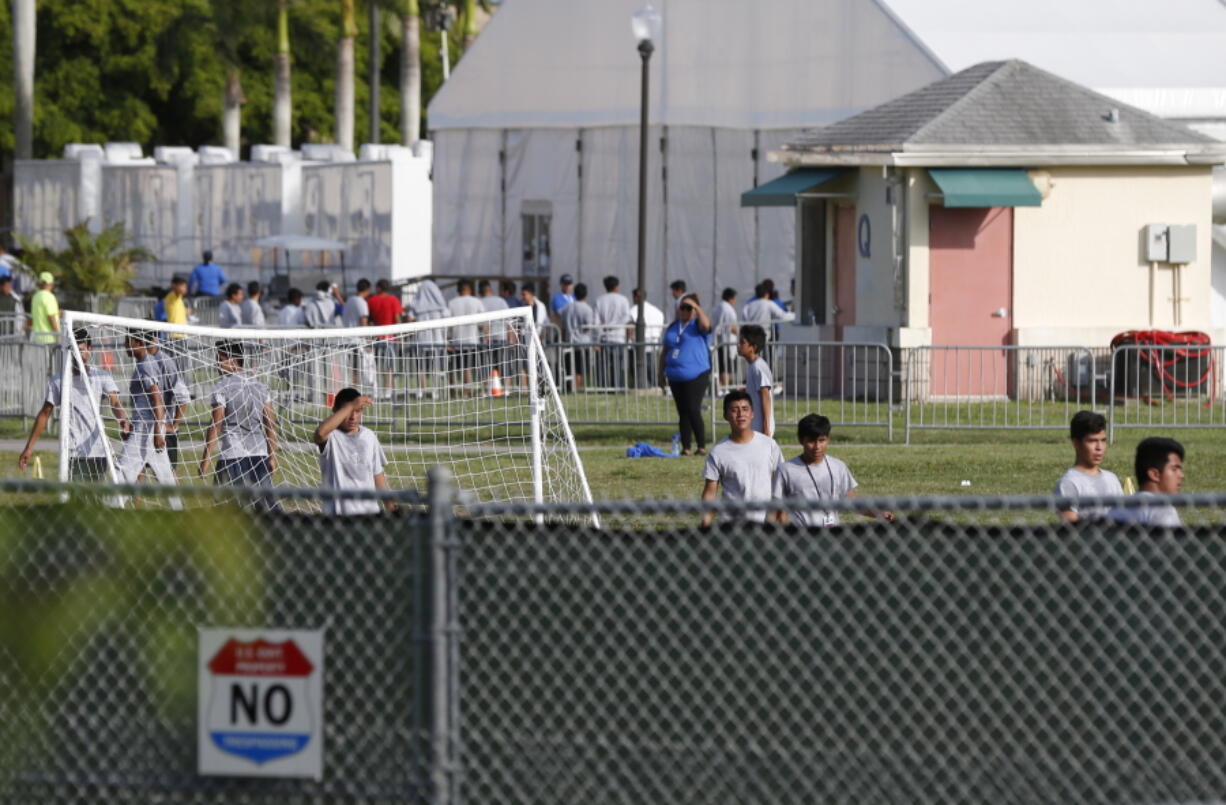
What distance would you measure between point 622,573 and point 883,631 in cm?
82

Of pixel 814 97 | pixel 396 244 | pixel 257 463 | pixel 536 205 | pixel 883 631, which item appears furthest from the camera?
pixel 396 244

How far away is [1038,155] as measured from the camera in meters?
24.5

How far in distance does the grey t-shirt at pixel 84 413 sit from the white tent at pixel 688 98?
60.2 feet

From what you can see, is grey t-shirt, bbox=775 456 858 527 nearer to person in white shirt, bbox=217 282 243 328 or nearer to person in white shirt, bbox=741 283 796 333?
person in white shirt, bbox=741 283 796 333

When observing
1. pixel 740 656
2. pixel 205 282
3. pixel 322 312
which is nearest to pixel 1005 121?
pixel 322 312

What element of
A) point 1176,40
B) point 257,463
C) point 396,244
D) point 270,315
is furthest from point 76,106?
point 257,463

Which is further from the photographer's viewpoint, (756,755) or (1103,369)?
(1103,369)

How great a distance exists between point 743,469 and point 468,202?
25.5 metres

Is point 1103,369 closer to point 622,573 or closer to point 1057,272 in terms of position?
point 1057,272

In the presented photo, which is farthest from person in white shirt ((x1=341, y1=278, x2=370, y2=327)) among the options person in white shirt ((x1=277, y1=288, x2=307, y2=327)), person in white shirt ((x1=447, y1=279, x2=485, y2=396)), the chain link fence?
the chain link fence

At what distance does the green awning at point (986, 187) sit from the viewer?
78.6 ft

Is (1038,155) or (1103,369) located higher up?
(1038,155)

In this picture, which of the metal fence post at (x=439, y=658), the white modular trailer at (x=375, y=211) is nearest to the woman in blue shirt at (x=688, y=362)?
the metal fence post at (x=439, y=658)

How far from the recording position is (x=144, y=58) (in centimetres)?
6284
